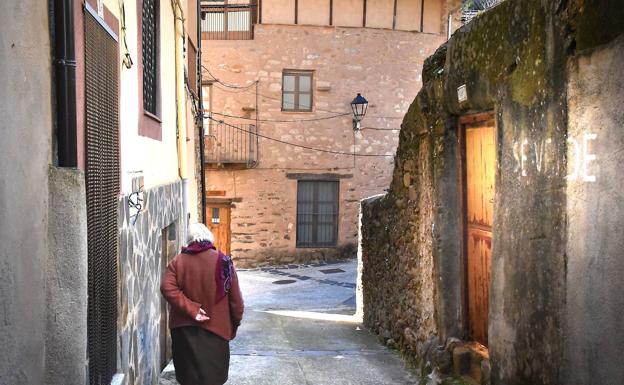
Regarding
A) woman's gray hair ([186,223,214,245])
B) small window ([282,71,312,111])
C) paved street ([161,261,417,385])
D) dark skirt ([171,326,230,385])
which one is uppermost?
small window ([282,71,312,111])

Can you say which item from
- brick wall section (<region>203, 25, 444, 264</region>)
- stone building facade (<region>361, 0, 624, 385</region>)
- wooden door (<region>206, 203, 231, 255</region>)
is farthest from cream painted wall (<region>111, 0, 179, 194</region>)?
wooden door (<region>206, 203, 231, 255</region>)

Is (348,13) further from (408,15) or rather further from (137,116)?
(137,116)

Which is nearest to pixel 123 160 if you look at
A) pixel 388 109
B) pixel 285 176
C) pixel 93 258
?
pixel 93 258

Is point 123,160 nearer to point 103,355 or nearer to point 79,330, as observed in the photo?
point 103,355

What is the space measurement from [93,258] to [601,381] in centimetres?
251

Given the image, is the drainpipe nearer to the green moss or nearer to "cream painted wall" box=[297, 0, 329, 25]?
the green moss

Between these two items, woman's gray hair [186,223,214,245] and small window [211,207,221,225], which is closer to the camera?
woman's gray hair [186,223,214,245]

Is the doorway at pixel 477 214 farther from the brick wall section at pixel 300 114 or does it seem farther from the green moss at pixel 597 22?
the brick wall section at pixel 300 114

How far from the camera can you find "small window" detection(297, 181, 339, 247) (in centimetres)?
1648

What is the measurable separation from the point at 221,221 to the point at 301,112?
367 centimetres

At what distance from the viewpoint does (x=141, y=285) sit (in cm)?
429

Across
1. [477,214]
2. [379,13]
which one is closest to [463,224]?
[477,214]

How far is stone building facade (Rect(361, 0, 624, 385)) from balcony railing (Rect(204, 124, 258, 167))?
33.7 feet

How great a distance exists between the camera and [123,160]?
3.69 metres
